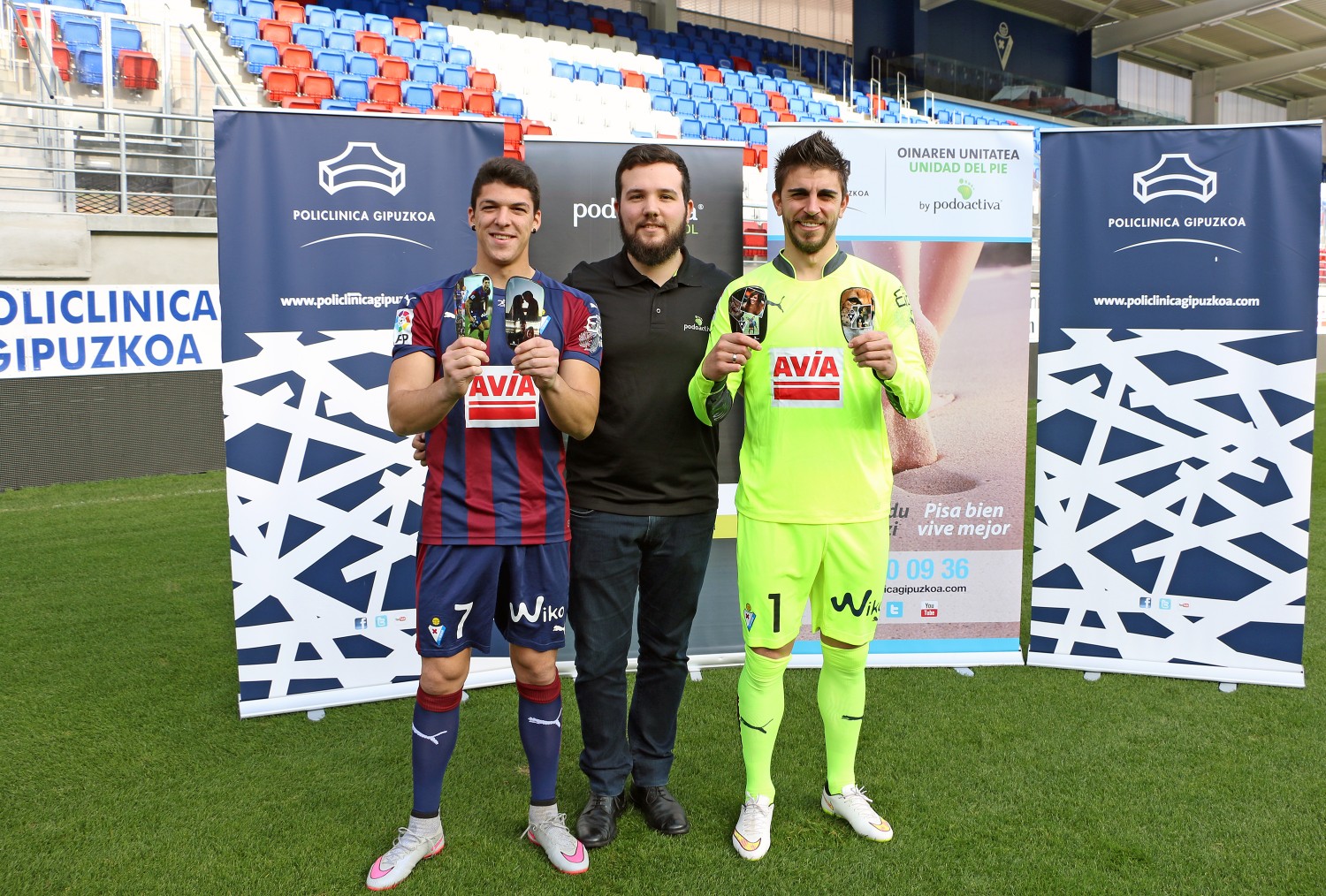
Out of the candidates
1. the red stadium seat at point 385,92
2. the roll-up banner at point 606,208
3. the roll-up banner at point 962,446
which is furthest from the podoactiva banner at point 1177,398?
the red stadium seat at point 385,92

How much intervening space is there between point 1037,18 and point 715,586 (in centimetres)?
2414

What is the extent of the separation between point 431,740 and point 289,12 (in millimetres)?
12059

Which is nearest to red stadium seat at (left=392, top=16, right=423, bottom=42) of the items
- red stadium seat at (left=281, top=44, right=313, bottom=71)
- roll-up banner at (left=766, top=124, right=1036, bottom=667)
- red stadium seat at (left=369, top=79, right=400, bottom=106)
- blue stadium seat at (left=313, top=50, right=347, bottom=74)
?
blue stadium seat at (left=313, top=50, right=347, bottom=74)

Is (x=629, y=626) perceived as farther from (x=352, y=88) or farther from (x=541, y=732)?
(x=352, y=88)

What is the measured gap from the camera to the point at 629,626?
108 inches

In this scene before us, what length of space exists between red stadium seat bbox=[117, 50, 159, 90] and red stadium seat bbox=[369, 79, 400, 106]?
2360 millimetres

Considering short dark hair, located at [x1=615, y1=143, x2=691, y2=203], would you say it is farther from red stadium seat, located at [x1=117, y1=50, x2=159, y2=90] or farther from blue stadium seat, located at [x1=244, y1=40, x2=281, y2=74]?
blue stadium seat, located at [x1=244, y1=40, x2=281, y2=74]

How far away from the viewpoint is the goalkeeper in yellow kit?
8.28 feet

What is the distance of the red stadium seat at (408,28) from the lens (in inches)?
511

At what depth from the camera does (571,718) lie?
3.52m

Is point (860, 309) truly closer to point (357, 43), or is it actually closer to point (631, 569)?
point (631, 569)

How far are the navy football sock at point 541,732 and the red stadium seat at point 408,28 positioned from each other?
41.1 feet

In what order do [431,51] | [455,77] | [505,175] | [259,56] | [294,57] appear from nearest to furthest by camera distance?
[505,175] < [259,56] < [294,57] < [455,77] < [431,51]

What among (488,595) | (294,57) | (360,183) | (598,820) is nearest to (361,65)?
(294,57)
